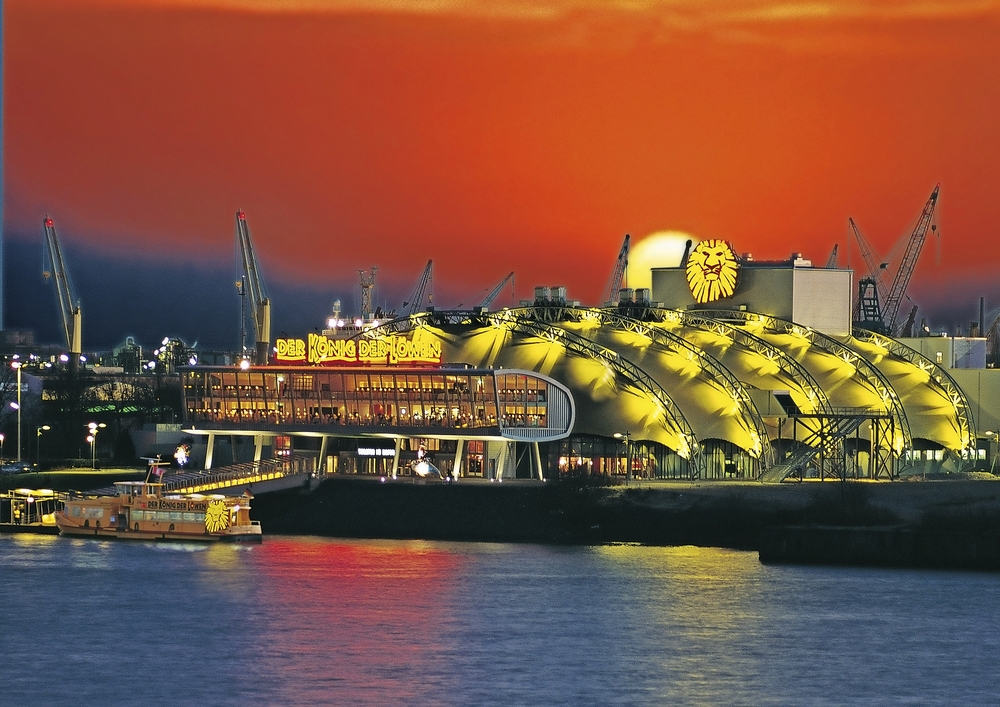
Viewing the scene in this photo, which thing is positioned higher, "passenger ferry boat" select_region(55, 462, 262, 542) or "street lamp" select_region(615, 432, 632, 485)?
"street lamp" select_region(615, 432, 632, 485)

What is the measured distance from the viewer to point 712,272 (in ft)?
596

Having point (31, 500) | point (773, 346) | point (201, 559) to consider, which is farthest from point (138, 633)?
point (773, 346)

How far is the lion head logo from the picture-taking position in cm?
18125

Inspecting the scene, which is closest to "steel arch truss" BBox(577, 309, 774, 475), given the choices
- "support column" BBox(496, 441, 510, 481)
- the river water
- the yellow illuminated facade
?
the yellow illuminated facade

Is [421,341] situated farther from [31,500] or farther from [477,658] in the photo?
[477,658]

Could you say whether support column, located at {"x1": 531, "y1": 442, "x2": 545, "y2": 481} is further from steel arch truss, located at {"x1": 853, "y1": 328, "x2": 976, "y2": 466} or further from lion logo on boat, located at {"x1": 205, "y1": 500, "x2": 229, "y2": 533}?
steel arch truss, located at {"x1": 853, "y1": 328, "x2": 976, "y2": 466}

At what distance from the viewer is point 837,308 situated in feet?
594

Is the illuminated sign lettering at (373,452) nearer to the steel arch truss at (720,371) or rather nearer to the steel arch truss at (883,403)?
the steel arch truss at (720,371)

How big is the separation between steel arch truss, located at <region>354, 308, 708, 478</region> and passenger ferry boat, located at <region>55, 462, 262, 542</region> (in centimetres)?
3275

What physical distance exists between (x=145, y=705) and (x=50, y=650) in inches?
521

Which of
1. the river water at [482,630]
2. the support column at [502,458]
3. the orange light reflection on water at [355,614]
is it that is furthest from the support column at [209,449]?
the river water at [482,630]

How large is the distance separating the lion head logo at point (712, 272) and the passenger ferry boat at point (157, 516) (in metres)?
58.2

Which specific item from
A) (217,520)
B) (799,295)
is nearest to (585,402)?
(799,295)

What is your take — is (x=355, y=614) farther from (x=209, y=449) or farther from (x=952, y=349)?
(x=952, y=349)
